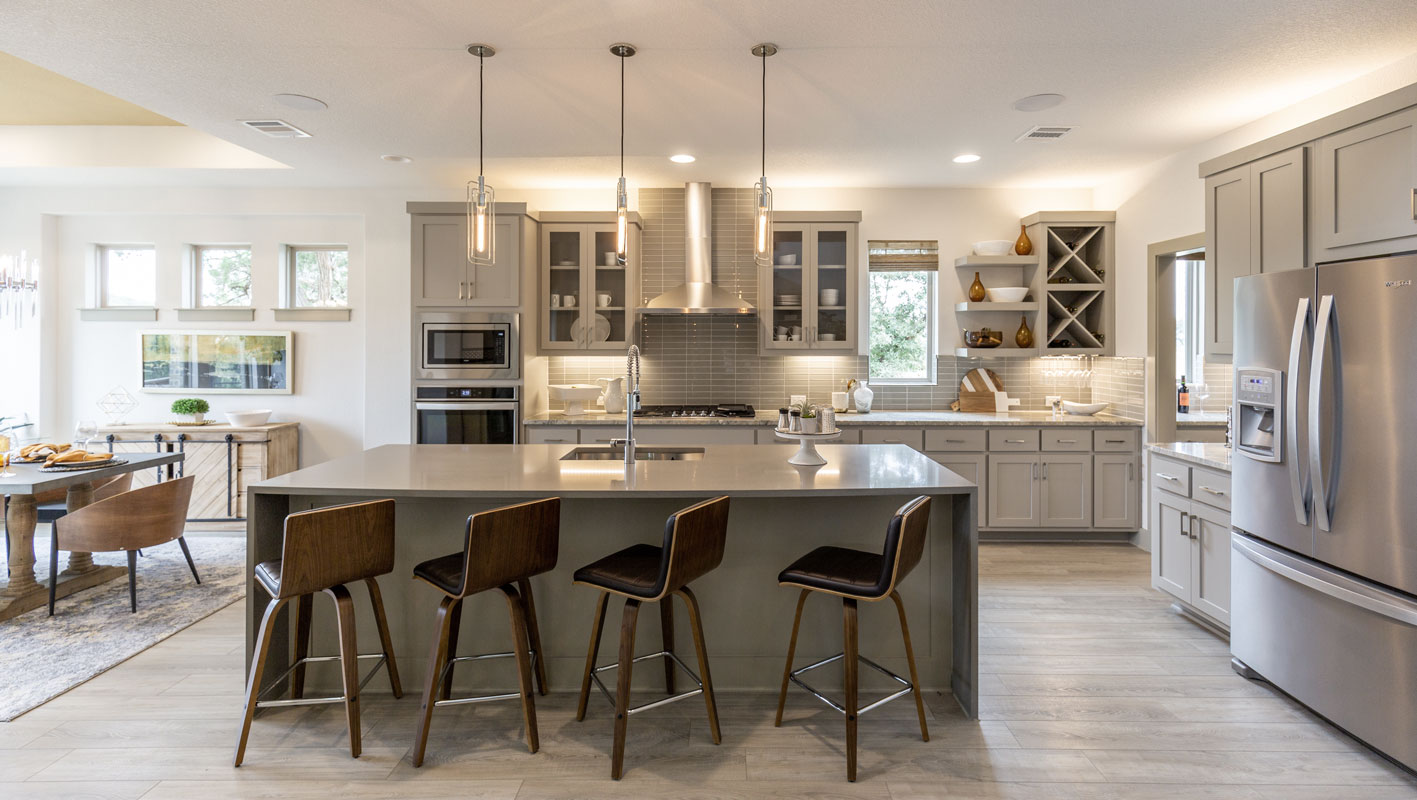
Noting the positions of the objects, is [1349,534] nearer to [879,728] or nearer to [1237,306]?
[1237,306]

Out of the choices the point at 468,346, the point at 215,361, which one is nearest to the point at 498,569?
the point at 468,346

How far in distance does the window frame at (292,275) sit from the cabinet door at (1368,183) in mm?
6183

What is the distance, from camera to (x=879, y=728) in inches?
104

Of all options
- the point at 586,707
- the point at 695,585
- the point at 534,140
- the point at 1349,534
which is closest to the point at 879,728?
the point at 695,585

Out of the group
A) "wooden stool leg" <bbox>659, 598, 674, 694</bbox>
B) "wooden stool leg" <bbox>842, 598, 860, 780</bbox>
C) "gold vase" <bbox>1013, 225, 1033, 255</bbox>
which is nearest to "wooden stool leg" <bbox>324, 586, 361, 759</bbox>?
"wooden stool leg" <bbox>659, 598, 674, 694</bbox>

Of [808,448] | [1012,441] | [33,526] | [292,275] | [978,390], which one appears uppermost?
[292,275]

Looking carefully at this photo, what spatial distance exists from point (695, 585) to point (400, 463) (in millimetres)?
1350

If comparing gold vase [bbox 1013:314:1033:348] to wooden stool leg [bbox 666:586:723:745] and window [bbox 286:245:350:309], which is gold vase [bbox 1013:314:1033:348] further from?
window [bbox 286:245:350:309]

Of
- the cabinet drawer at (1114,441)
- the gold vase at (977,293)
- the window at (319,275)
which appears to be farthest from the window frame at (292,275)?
the cabinet drawer at (1114,441)

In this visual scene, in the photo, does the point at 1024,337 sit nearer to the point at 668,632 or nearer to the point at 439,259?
the point at 668,632

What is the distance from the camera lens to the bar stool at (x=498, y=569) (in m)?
2.32

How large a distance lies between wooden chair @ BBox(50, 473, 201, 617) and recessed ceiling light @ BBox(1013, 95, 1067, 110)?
492cm

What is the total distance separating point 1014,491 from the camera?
5.25 meters

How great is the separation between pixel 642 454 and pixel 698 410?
74.6 inches
